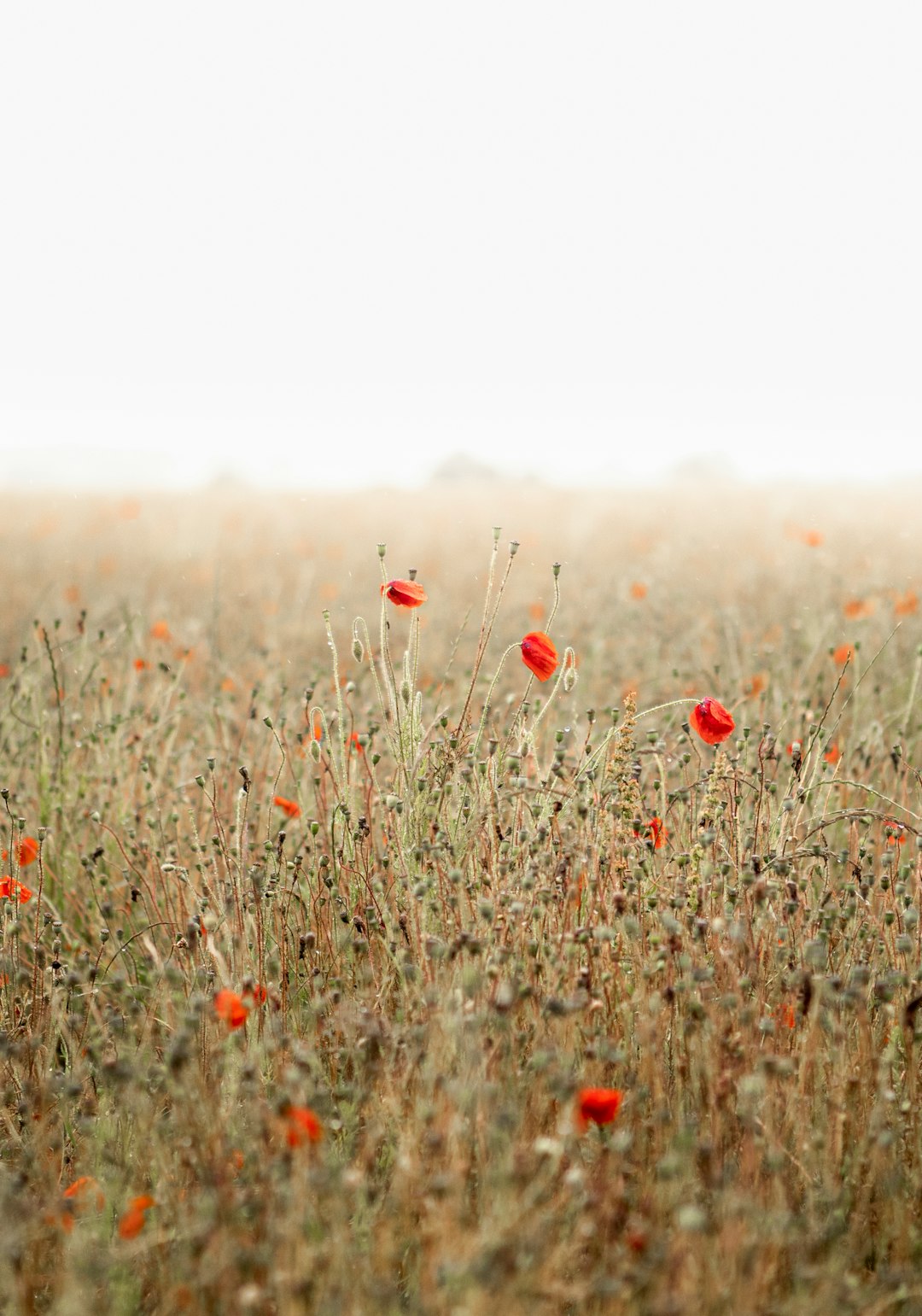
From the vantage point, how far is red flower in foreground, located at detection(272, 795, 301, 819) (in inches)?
104

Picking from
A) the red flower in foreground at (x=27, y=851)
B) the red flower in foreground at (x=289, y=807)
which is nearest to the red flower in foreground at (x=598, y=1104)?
the red flower in foreground at (x=289, y=807)

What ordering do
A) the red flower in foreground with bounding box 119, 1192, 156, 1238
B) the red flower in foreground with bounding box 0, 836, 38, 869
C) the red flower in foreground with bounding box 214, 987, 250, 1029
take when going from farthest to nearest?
the red flower in foreground with bounding box 0, 836, 38, 869
the red flower in foreground with bounding box 214, 987, 250, 1029
the red flower in foreground with bounding box 119, 1192, 156, 1238

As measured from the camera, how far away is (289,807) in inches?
105

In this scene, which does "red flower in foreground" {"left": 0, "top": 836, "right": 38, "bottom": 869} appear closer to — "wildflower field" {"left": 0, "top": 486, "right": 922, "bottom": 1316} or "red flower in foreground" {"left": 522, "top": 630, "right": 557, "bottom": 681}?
"wildflower field" {"left": 0, "top": 486, "right": 922, "bottom": 1316}

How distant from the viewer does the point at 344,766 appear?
2469mm

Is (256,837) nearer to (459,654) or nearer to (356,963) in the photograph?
(356,963)

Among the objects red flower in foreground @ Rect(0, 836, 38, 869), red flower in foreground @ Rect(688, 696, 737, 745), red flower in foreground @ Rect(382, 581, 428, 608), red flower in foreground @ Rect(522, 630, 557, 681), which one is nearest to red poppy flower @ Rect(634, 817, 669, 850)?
red flower in foreground @ Rect(688, 696, 737, 745)

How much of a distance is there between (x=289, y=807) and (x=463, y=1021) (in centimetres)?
122

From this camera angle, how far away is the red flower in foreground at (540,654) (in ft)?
6.89

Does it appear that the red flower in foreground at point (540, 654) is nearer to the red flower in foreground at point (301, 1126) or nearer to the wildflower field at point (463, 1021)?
the wildflower field at point (463, 1021)

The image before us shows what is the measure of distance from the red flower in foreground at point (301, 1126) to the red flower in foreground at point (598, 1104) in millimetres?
350

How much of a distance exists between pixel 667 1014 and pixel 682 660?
123 inches

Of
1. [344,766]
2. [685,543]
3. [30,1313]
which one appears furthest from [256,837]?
[685,543]

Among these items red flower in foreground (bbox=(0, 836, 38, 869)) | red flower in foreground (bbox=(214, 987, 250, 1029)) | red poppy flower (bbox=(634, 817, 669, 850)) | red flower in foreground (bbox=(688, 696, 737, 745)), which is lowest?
red flower in foreground (bbox=(0, 836, 38, 869))
